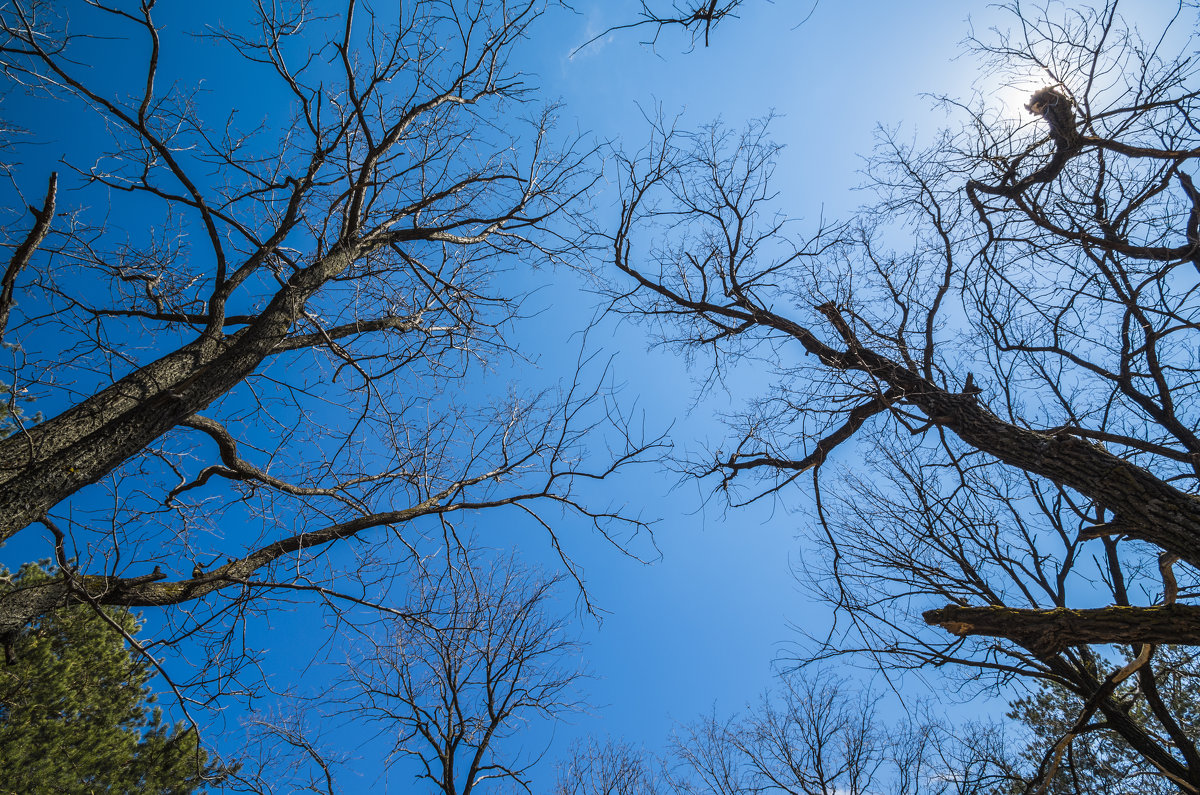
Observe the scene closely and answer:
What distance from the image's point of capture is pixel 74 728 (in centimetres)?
851

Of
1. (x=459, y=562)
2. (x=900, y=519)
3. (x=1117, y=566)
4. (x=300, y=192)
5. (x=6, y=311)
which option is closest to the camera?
(x=6, y=311)

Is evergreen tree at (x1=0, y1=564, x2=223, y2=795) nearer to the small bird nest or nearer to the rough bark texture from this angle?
the rough bark texture

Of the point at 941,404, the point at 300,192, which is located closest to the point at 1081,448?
the point at 941,404

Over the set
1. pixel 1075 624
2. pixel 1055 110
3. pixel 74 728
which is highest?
pixel 1055 110

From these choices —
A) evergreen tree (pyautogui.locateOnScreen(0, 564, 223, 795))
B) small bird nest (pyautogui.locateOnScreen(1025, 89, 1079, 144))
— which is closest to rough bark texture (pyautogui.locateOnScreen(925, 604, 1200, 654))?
small bird nest (pyautogui.locateOnScreen(1025, 89, 1079, 144))

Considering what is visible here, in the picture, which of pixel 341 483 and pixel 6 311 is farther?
pixel 341 483

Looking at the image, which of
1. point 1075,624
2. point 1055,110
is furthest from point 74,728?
point 1055,110

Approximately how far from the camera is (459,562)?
4.29 meters

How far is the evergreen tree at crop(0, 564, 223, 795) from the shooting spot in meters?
7.66

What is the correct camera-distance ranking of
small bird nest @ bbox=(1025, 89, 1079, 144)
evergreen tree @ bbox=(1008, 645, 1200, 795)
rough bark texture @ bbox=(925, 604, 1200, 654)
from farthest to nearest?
evergreen tree @ bbox=(1008, 645, 1200, 795) → small bird nest @ bbox=(1025, 89, 1079, 144) → rough bark texture @ bbox=(925, 604, 1200, 654)

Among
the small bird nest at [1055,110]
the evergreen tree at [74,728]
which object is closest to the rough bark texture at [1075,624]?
the small bird nest at [1055,110]

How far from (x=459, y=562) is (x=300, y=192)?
299 centimetres

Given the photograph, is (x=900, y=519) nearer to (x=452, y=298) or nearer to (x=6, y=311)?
(x=452, y=298)

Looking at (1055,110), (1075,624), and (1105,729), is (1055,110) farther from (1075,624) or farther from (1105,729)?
(1105,729)
